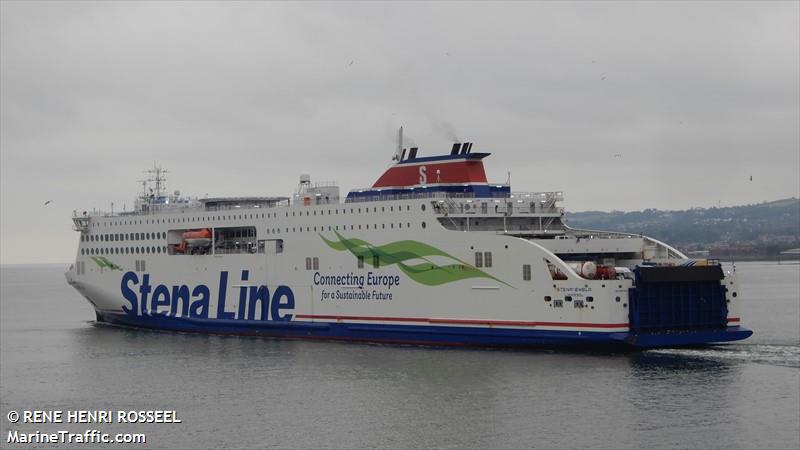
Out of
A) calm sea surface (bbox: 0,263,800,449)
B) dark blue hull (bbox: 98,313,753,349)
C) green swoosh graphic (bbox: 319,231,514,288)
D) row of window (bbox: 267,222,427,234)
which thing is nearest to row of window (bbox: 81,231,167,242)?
dark blue hull (bbox: 98,313,753,349)

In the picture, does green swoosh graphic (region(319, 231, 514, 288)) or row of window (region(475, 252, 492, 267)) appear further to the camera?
green swoosh graphic (region(319, 231, 514, 288))

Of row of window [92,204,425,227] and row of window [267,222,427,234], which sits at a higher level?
row of window [92,204,425,227]

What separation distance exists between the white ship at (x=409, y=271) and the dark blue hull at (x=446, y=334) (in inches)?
2.0

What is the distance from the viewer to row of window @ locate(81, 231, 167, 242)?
44.3 m

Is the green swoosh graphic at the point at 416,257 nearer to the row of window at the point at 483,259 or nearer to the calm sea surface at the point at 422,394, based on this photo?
the row of window at the point at 483,259

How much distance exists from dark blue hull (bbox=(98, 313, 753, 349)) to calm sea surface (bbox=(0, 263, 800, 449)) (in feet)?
1.52

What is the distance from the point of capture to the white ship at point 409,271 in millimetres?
31781

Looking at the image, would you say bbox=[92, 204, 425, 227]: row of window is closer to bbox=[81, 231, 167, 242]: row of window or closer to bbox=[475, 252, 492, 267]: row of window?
bbox=[81, 231, 167, 242]: row of window

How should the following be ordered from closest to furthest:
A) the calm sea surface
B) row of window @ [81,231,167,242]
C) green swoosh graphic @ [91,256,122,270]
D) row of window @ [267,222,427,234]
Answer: the calm sea surface, row of window @ [267,222,427,234], row of window @ [81,231,167,242], green swoosh graphic @ [91,256,122,270]

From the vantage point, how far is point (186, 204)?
4662cm

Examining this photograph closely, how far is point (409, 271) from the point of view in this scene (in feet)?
116

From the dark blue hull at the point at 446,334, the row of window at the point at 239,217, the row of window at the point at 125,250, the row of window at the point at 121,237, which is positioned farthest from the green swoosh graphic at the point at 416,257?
the row of window at the point at 121,237

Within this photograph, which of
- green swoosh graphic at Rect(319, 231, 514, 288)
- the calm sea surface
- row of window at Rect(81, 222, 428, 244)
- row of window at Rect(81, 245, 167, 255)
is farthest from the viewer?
row of window at Rect(81, 245, 167, 255)

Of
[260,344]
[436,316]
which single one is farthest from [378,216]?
[260,344]
